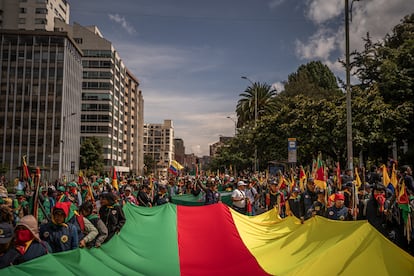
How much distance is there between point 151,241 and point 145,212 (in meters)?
2.38

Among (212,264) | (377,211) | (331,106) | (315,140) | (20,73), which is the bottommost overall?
(212,264)

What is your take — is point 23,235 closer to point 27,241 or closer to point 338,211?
point 27,241

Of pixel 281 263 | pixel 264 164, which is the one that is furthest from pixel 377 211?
pixel 264 164

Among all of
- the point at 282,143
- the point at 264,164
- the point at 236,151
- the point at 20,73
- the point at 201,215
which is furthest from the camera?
the point at 20,73

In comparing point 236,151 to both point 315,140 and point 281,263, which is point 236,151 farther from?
point 281,263

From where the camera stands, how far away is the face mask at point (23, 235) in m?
5.15

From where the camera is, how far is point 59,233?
6062 mm

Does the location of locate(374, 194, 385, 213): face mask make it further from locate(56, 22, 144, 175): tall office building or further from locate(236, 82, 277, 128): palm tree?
locate(56, 22, 144, 175): tall office building

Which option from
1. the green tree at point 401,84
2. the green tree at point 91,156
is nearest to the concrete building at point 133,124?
the green tree at point 91,156

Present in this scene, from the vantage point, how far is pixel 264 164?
184 ft

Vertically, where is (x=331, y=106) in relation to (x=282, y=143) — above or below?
above

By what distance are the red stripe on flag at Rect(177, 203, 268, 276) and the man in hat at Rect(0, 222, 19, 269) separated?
2.93 meters

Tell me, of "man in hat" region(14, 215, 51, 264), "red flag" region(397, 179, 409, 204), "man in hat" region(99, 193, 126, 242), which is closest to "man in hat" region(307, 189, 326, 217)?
"red flag" region(397, 179, 409, 204)

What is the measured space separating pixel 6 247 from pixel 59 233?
1.27m
